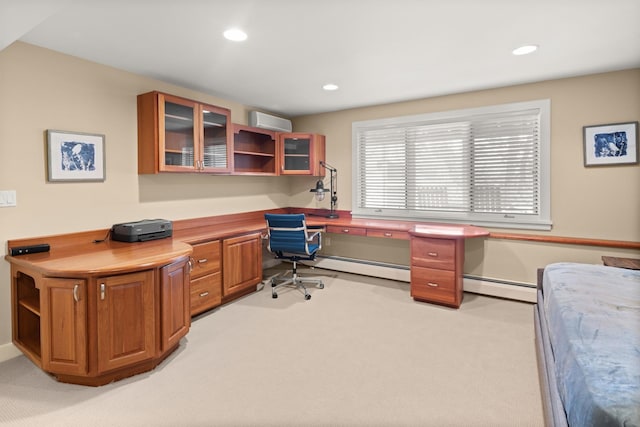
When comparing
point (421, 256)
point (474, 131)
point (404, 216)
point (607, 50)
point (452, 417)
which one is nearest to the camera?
point (452, 417)

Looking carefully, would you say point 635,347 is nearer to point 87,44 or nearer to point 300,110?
point 87,44

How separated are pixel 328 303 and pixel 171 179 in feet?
7.22

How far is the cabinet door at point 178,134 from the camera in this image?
3198 millimetres

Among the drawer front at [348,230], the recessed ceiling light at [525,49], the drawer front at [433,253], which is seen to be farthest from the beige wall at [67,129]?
the recessed ceiling light at [525,49]

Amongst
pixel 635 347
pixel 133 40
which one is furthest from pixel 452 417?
pixel 133 40

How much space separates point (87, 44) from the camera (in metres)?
2.58

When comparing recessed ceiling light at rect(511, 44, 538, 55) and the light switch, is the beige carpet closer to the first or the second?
the light switch

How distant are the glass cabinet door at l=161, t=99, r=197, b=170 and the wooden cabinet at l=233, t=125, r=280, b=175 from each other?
1033mm

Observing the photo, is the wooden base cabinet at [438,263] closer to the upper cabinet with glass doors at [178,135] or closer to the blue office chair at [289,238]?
the blue office chair at [289,238]

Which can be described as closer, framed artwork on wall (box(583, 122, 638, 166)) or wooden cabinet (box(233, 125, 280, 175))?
framed artwork on wall (box(583, 122, 638, 166))

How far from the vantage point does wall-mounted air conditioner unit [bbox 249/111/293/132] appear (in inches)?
178

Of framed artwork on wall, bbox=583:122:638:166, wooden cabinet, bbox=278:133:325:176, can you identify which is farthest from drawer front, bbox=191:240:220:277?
framed artwork on wall, bbox=583:122:638:166

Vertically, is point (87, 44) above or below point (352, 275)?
above

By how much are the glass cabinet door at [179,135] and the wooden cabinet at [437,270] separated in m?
2.56
